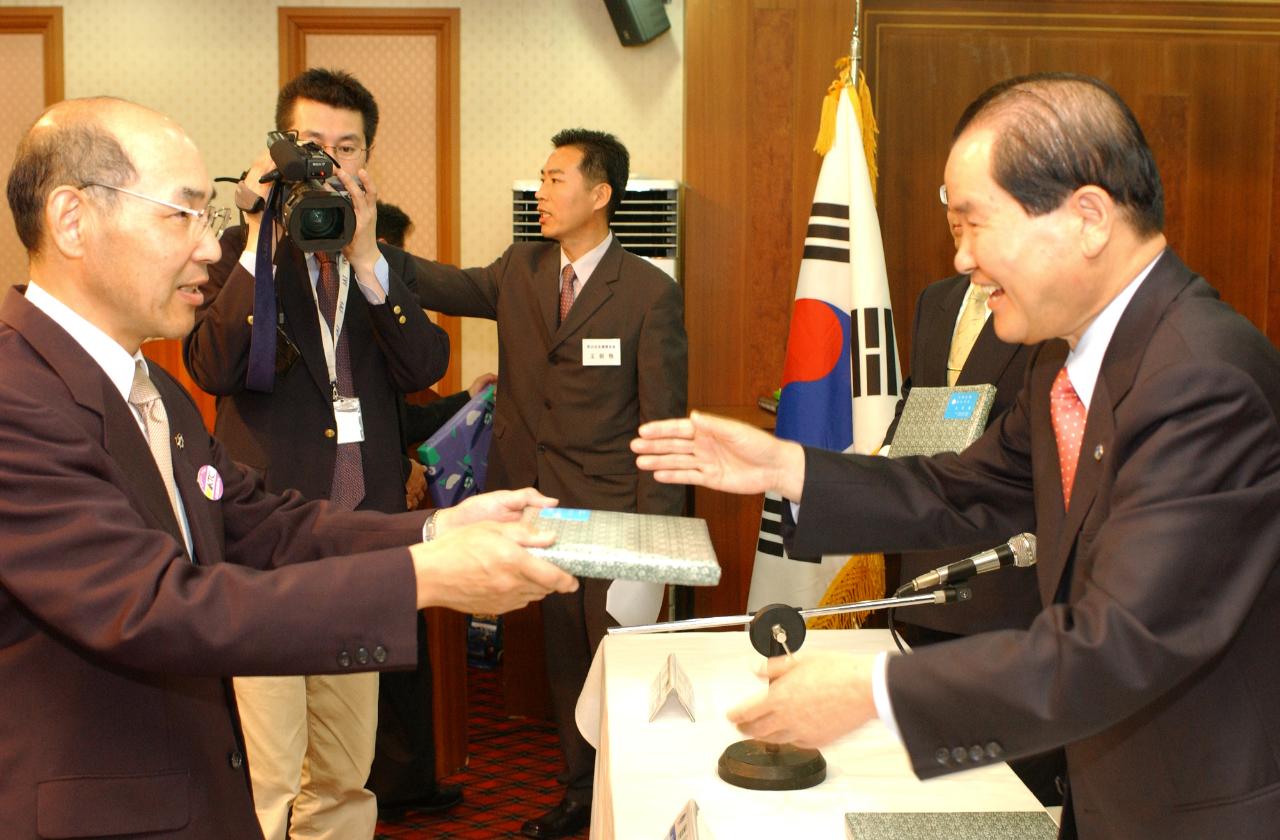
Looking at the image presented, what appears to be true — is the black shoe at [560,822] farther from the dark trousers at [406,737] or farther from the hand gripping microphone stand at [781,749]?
the hand gripping microphone stand at [781,749]

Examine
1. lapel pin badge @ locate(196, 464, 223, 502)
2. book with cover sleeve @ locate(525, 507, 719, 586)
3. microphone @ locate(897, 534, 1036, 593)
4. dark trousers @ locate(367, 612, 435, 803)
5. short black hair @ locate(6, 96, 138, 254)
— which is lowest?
dark trousers @ locate(367, 612, 435, 803)

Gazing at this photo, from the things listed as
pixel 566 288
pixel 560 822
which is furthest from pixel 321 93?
pixel 560 822

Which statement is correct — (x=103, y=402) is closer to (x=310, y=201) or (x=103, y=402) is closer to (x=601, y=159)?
(x=310, y=201)

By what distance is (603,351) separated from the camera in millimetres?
3910

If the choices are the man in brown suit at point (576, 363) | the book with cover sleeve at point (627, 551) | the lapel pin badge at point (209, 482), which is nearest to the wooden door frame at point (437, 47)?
the man in brown suit at point (576, 363)

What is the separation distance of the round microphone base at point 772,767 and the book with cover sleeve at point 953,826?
0.15 metres

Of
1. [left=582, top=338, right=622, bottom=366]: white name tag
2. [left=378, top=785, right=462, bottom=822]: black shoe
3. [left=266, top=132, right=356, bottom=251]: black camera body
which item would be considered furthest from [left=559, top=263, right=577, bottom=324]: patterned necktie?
[left=378, top=785, right=462, bottom=822]: black shoe

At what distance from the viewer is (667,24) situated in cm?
548

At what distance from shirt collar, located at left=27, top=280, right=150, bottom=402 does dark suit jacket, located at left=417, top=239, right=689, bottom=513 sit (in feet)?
7.11

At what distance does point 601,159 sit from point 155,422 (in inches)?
104

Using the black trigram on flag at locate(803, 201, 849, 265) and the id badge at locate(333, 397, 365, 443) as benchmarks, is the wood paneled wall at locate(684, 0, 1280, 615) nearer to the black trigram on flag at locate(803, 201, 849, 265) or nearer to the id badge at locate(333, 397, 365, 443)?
the black trigram on flag at locate(803, 201, 849, 265)

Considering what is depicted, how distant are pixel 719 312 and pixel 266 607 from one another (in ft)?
12.0

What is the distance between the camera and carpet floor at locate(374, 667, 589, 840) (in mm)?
3725

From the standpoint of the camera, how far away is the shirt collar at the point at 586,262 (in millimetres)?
4066
